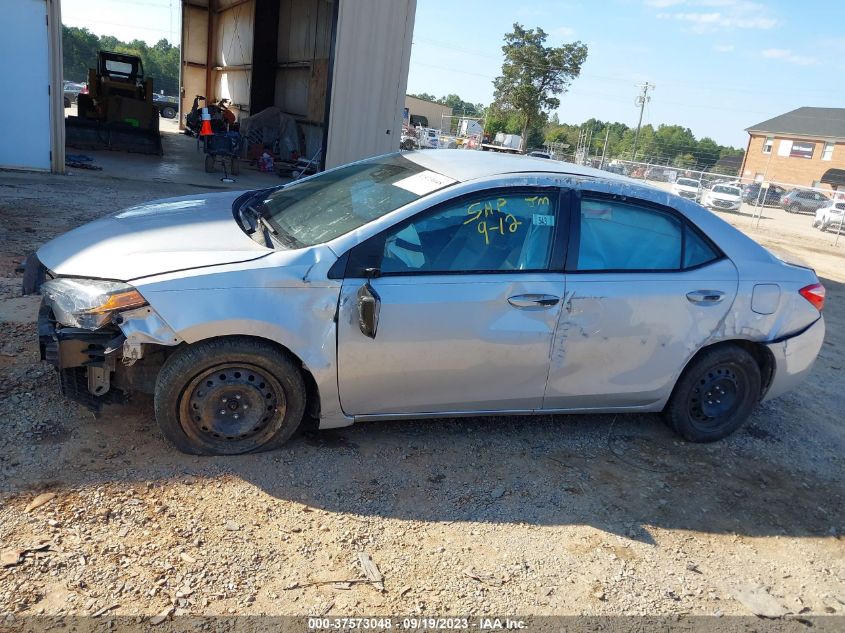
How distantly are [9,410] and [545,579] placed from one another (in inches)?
118

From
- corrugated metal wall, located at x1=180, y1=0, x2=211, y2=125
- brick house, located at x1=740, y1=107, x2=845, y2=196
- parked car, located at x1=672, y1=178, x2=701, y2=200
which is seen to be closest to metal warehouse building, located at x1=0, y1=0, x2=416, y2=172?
corrugated metal wall, located at x1=180, y1=0, x2=211, y2=125

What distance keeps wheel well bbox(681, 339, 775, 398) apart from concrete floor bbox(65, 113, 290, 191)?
36.5 feet

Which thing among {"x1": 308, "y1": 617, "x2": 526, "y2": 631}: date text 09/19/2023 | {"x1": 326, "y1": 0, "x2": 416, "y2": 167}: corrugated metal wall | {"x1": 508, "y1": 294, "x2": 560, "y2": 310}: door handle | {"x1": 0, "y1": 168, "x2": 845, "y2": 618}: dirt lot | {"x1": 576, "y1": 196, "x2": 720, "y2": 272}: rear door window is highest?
{"x1": 326, "y1": 0, "x2": 416, "y2": 167}: corrugated metal wall

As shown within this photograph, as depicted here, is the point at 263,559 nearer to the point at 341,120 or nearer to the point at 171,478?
the point at 171,478

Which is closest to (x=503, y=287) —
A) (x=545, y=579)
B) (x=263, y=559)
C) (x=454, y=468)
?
(x=454, y=468)

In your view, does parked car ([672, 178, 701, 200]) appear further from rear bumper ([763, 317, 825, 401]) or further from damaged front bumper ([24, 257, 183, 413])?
damaged front bumper ([24, 257, 183, 413])

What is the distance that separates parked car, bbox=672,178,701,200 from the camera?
28.6 metres

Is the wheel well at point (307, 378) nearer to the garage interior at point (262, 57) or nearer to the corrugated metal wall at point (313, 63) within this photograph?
the corrugated metal wall at point (313, 63)

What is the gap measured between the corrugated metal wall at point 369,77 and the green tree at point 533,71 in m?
37.8

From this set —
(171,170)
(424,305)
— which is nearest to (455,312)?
(424,305)

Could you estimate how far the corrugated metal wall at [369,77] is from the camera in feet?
39.7

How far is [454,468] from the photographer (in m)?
3.67

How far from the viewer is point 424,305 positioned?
3383mm

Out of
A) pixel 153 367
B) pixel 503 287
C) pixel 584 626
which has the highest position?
pixel 503 287
